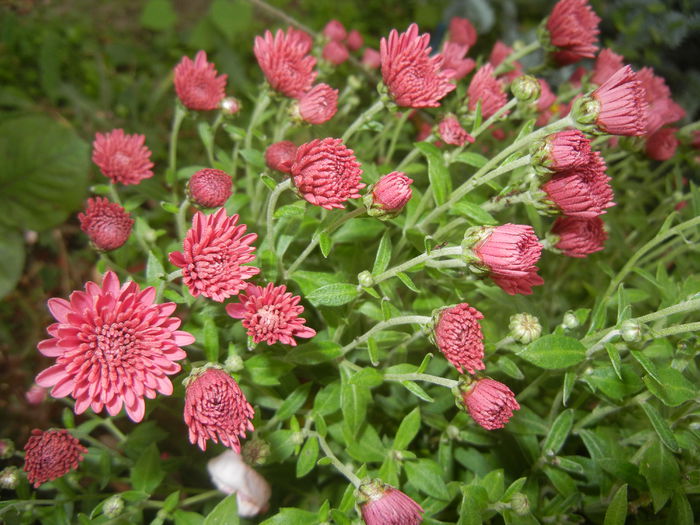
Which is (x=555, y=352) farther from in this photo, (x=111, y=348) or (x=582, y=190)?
(x=111, y=348)

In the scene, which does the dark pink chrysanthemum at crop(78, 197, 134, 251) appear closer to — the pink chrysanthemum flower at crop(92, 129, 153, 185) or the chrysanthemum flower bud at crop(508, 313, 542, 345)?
the pink chrysanthemum flower at crop(92, 129, 153, 185)

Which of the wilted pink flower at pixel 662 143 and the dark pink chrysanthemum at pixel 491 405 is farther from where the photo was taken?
the wilted pink flower at pixel 662 143

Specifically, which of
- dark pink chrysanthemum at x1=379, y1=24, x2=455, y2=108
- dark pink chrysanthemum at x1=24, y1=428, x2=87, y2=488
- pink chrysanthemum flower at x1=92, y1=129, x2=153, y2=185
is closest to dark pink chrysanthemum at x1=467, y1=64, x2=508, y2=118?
dark pink chrysanthemum at x1=379, y1=24, x2=455, y2=108

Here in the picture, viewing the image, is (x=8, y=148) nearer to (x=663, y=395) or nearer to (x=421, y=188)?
(x=421, y=188)

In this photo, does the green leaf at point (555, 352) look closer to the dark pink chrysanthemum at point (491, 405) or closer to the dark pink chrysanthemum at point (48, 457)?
the dark pink chrysanthemum at point (491, 405)

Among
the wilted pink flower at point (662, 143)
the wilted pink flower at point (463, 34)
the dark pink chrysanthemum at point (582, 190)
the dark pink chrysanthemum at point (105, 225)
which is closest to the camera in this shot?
the dark pink chrysanthemum at point (582, 190)

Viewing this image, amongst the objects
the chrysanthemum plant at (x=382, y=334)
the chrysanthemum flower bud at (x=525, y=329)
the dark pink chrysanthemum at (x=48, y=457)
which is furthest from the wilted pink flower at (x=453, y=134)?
the dark pink chrysanthemum at (x=48, y=457)

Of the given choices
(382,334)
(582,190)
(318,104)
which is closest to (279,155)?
(318,104)
